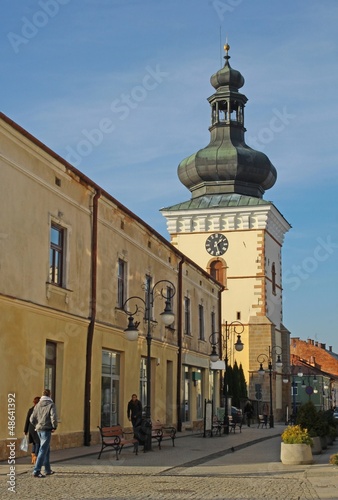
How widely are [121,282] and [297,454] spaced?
10.5 metres

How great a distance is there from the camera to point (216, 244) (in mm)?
60375

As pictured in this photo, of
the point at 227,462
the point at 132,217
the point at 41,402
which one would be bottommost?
the point at 227,462

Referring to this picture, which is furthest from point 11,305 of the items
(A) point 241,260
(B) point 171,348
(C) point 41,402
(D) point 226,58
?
(D) point 226,58

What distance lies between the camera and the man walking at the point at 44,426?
14.9 meters

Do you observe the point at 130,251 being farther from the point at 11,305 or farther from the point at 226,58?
the point at 226,58

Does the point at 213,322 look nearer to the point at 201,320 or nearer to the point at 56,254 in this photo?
the point at 201,320

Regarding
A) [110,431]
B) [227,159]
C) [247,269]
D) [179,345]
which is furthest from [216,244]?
[110,431]

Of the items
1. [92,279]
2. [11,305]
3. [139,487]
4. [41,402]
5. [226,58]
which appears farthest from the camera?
[226,58]

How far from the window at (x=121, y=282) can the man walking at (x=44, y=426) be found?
11.1 meters

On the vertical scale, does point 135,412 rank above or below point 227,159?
below

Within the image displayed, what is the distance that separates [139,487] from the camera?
1387 centimetres

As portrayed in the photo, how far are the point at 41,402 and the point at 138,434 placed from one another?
705 centimetres

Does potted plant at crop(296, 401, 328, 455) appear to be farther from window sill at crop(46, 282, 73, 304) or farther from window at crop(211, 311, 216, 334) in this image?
window at crop(211, 311, 216, 334)

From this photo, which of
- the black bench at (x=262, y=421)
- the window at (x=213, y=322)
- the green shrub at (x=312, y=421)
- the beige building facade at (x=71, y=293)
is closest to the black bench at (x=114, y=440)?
the beige building facade at (x=71, y=293)
